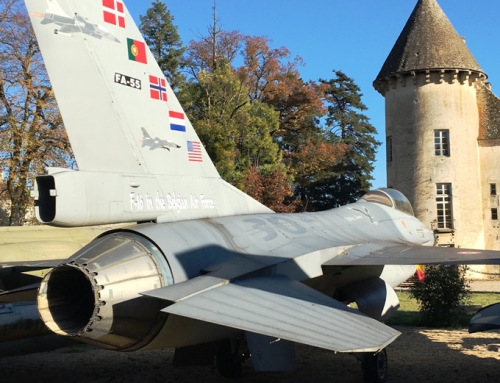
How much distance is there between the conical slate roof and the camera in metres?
28.8

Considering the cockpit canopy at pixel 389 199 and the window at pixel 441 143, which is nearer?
the cockpit canopy at pixel 389 199

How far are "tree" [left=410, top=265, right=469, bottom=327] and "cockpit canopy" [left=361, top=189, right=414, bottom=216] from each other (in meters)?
1.58

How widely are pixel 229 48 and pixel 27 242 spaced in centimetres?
2857

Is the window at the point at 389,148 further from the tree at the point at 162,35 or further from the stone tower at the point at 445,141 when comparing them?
the tree at the point at 162,35

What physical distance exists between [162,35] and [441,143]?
20842 mm

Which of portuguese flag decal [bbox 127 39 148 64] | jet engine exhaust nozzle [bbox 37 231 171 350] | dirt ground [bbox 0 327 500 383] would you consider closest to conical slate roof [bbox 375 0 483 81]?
dirt ground [bbox 0 327 500 383]

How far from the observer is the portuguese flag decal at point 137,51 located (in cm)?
688

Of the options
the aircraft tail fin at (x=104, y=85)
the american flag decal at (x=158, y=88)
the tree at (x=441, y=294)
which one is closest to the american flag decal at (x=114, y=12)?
the aircraft tail fin at (x=104, y=85)

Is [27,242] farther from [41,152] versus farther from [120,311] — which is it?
[41,152]

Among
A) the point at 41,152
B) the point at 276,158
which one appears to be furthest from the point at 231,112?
the point at 41,152

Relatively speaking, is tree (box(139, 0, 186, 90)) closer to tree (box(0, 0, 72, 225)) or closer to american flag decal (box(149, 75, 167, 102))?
tree (box(0, 0, 72, 225))

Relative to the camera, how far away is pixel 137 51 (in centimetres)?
696

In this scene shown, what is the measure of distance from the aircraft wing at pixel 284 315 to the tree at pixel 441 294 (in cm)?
720

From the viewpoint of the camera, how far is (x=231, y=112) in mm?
28531
